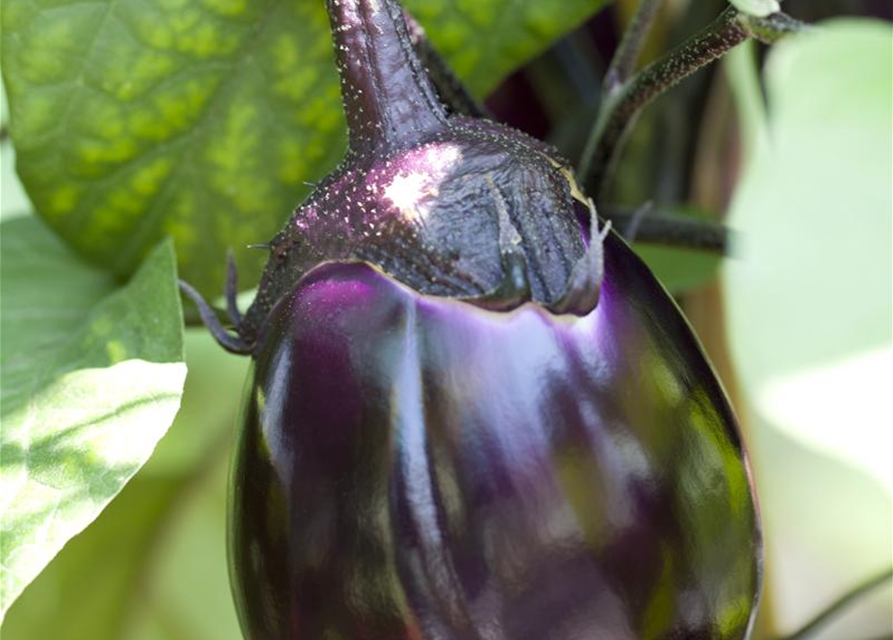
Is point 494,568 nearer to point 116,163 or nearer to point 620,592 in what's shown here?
point 620,592

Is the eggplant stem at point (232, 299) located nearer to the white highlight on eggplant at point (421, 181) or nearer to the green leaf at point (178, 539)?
the white highlight on eggplant at point (421, 181)

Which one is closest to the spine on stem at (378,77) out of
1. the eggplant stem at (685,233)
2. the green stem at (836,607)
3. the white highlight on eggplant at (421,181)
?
the white highlight on eggplant at (421,181)

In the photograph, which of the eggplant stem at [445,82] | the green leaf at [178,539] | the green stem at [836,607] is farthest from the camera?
the green leaf at [178,539]

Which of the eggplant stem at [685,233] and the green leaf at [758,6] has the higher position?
the green leaf at [758,6]

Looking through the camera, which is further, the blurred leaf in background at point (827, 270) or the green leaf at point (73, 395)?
the blurred leaf in background at point (827, 270)

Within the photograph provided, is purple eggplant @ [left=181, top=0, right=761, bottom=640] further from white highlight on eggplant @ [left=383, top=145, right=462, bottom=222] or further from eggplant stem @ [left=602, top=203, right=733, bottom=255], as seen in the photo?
eggplant stem @ [left=602, top=203, right=733, bottom=255]

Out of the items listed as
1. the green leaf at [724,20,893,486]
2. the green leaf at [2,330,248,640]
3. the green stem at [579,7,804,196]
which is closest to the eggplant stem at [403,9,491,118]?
the green stem at [579,7,804,196]

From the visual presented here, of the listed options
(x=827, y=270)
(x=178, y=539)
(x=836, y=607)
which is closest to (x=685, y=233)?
(x=827, y=270)

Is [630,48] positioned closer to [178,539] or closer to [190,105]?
[190,105]

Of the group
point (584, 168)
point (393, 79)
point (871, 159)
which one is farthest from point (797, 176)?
point (393, 79)
